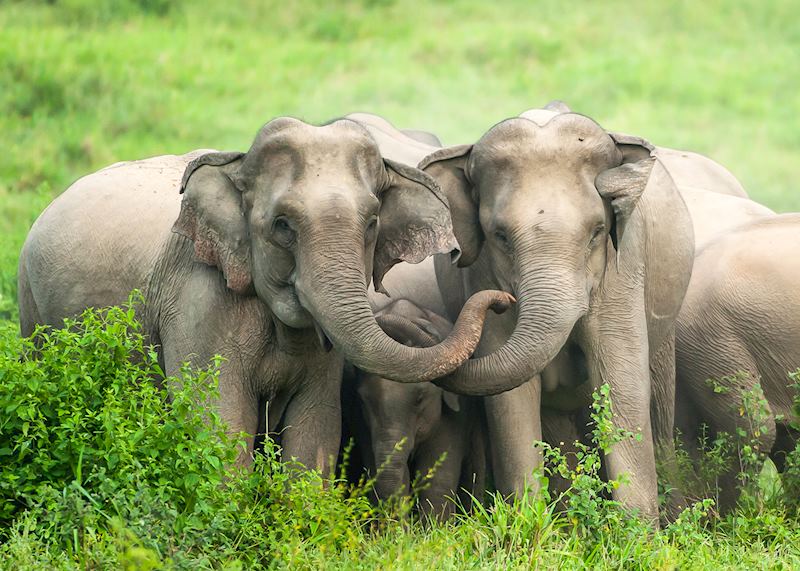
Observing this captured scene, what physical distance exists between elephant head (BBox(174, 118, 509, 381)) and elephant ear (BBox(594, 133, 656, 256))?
566mm

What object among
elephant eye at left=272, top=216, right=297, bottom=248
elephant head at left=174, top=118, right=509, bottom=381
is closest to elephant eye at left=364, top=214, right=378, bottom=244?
elephant head at left=174, top=118, right=509, bottom=381

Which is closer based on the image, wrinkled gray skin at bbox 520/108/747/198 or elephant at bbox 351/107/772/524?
elephant at bbox 351/107/772/524

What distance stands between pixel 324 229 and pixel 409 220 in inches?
20.8

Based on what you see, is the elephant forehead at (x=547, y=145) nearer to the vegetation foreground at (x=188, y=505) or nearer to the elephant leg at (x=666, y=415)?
the vegetation foreground at (x=188, y=505)

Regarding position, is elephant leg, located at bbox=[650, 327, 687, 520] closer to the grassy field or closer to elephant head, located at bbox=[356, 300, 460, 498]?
elephant head, located at bbox=[356, 300, 460, 498]

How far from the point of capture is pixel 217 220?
5.79 meters

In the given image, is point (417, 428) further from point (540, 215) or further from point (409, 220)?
point (540, 215)

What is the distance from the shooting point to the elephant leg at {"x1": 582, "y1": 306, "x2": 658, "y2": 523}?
607 centimetres

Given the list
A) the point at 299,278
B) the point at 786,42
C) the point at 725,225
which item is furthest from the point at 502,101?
the point at 299,278

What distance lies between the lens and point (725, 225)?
7590 millimetres

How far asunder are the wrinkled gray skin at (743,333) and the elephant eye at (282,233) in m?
2.24

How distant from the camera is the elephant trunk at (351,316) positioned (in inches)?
211

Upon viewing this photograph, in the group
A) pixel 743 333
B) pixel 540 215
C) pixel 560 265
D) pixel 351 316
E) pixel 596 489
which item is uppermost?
pixel 540 215

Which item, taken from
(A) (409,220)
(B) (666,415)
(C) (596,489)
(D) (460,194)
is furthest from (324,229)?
(B) (666,415)
